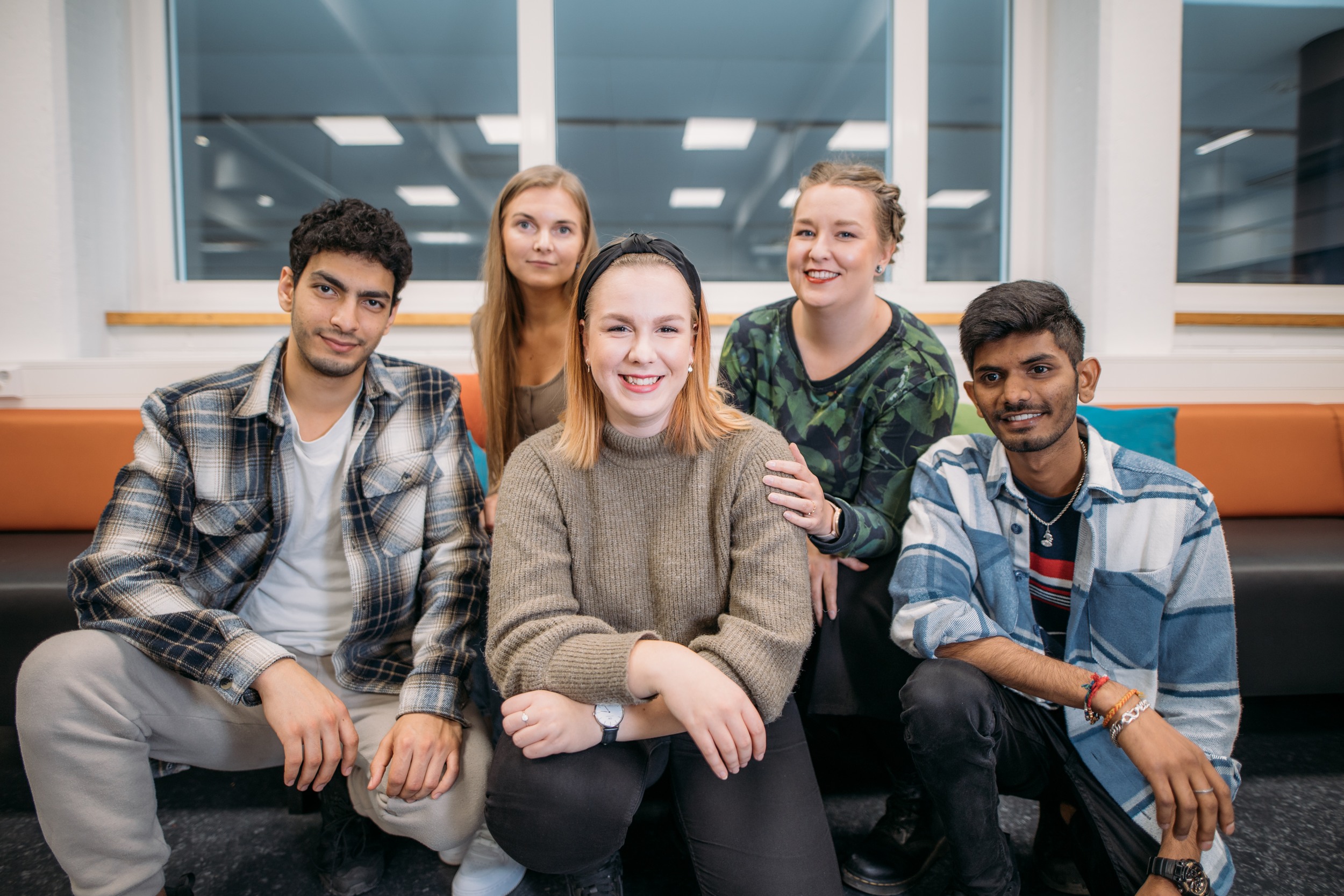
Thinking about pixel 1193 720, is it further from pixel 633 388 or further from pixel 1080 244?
pixel 1080 244

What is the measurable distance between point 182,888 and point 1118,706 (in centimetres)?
153

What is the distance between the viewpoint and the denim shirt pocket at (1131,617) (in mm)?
1052

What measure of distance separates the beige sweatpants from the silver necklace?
103 centimetres

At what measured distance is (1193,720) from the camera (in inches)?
40.1

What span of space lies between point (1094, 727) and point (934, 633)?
28cm

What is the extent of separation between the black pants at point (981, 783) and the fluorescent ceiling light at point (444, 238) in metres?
3.19

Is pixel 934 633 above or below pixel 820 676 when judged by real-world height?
above

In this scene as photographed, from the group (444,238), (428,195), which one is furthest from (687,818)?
(428,195)

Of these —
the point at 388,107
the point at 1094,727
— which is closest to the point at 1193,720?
the point at 1094,727

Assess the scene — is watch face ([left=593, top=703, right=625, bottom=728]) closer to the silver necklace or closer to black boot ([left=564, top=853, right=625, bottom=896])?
black boot ([left=564, top=853, right=625, bottom=896])

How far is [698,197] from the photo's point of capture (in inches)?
207

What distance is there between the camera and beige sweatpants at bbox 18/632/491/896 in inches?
37.6

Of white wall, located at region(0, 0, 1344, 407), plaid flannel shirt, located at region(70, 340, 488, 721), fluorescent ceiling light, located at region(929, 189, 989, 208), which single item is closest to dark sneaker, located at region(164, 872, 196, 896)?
plaid flannel shirt, located at region(70, 340, 488, 721)

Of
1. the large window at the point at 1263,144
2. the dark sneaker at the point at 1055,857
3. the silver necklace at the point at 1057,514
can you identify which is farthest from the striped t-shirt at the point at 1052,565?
the large window at the point at 1263,144
